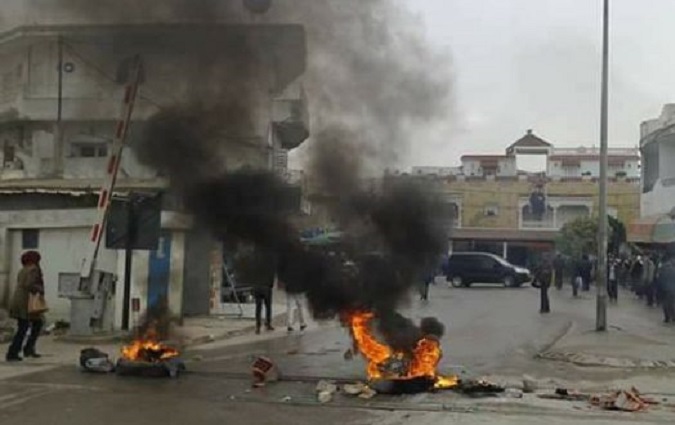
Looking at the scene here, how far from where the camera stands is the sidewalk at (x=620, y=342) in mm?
13469

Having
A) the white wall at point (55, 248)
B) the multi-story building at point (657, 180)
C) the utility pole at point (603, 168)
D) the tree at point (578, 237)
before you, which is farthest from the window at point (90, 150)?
the tree at point (578, 237)

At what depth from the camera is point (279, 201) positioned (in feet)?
37.7

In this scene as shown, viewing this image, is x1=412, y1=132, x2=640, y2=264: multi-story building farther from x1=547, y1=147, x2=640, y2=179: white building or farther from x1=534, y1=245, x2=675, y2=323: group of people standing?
x1=534, y1=245, x2=675, y2=323: group of people standing

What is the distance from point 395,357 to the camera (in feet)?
34.9

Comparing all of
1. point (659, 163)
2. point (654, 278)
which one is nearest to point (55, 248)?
point (654, 278)

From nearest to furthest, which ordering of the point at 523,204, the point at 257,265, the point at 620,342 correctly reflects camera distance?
the point at 257,265
the point at 620,342
the point at 523,204

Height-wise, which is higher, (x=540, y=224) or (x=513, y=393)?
(x=540, y=224)

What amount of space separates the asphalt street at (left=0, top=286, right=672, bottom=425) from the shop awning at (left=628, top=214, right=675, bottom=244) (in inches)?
508

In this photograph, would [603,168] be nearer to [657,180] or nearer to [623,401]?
[623,401]

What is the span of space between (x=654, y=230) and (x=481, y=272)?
391 inches

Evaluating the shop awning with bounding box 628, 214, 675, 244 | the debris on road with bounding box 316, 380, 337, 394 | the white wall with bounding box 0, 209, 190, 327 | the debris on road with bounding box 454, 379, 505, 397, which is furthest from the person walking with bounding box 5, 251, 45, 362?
the shop awning with bounding box 628, 214, 675, 244

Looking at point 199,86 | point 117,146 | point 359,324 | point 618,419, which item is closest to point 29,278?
point 117,146

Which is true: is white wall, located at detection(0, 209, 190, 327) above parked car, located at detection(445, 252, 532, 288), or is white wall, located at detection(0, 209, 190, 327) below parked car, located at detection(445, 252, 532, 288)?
above

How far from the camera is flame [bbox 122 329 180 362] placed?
444 inches
